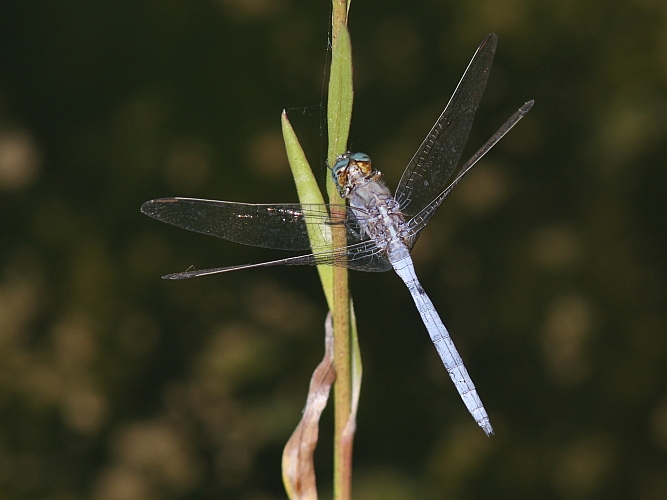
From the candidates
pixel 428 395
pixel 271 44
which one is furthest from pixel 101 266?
pixel 428 395

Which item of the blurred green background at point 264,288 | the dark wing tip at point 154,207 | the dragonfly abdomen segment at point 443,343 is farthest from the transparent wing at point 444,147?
the blurred green background at point 264,288

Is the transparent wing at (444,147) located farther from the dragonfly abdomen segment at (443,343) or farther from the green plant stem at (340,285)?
the green plant stem at (340,285)

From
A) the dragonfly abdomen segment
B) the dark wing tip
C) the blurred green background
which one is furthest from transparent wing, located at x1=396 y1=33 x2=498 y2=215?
the blurred green background

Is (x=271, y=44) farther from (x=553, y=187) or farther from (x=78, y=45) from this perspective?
(x=553, y=187)

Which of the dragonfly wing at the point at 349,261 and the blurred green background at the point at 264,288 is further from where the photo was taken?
the blurred green background at the point at 264,288

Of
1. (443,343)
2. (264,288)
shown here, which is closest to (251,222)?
(443,343)

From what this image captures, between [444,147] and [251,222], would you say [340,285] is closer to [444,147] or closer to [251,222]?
[251,222]

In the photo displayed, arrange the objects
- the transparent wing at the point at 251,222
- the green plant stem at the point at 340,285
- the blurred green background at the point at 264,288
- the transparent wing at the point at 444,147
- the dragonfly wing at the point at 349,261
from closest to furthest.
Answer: the green plant stem at the point at 340,285
the dragonfly wing at the point at 349,261
the transparent wing at the point at 251,222
the transparent wing at the point at 444,147
the blurred green background at the point at 264,288
